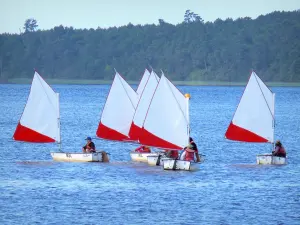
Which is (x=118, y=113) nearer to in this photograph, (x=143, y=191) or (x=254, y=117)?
(x=254, y=117)

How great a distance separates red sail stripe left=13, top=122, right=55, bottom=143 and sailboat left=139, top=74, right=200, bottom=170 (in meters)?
6.38

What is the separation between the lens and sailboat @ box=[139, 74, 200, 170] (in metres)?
54.2

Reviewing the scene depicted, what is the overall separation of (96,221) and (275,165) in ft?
61.7

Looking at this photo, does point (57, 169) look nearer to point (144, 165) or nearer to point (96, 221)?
point (144, 165)

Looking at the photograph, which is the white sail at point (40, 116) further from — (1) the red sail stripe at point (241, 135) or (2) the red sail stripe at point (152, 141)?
(1) the red sail stripe at point (241, 135)

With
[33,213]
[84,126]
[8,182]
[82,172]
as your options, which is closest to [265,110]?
[82,172]

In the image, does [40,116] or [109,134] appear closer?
[40,116]

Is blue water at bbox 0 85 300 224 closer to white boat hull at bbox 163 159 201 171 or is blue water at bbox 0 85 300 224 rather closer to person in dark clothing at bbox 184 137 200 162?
white boat hull at bbox 163 159 201 171

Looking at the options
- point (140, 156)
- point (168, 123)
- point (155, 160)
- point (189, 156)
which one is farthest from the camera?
point (140, 156)

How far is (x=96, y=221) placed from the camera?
40.7 m

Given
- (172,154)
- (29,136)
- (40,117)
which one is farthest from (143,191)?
(29,136)

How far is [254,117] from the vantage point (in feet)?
200

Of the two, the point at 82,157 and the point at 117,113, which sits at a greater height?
the point at 117,113

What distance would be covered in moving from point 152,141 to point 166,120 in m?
1.26
